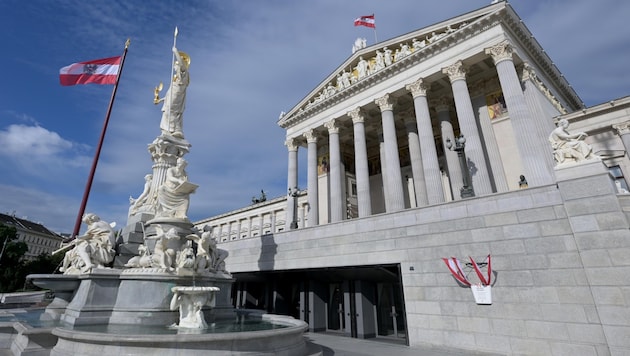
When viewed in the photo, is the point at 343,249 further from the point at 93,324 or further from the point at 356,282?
the point at 93,324

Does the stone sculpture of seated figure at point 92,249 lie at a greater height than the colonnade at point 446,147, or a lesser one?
lesser

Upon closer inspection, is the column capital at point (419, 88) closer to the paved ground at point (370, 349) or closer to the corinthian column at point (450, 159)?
the corinthian column at point (450, 159)

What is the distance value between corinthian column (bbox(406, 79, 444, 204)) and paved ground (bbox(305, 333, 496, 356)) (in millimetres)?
9960

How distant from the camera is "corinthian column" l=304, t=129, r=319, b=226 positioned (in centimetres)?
2719

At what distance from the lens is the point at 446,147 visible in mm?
21188

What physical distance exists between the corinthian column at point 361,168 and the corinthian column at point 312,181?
5034 mm

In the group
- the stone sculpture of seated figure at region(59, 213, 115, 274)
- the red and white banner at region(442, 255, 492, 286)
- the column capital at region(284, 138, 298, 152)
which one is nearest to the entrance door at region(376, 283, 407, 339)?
the red and white banner at region(442, 255, 492, 286)

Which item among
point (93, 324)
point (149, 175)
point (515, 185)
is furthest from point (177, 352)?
point (515, 185)

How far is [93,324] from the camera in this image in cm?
785

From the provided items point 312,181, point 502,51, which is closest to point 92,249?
point 312,181

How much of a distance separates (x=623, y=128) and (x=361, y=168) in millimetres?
17767

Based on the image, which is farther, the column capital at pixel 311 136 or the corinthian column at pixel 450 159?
the column capital at pixel 311 136

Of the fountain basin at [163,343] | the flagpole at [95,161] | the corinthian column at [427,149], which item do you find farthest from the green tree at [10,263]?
the corinthian column at [427,149]

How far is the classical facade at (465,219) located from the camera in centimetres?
941
